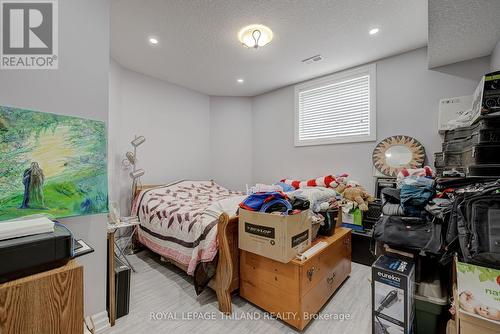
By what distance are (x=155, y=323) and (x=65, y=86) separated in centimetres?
188

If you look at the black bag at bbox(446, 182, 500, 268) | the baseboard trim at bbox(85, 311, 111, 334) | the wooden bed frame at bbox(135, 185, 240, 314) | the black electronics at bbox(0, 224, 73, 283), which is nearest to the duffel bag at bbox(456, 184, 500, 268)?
the black bag at bbox(446, 182, 500, 268)

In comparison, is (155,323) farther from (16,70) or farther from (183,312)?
(16,70)

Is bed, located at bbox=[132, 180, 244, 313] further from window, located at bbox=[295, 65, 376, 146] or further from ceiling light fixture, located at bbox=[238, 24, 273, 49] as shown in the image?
window, located at bbox=[295, 65, 376, 146]

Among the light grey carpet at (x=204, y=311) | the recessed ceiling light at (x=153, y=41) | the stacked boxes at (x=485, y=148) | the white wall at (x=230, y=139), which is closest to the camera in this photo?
the stacked boxes at (x=485, y=148)

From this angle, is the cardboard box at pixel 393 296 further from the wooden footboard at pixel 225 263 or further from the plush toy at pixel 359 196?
the plush toy at pixel 359 196

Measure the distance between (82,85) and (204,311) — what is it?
6.62ft

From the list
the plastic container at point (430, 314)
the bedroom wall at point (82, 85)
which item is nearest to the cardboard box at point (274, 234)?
the plastic container at point (430, 314)

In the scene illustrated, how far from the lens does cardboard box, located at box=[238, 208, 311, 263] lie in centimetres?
148

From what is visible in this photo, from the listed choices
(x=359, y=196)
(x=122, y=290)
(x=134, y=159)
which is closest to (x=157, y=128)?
(x=134, y=159)

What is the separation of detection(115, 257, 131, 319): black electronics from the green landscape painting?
22.3 inches

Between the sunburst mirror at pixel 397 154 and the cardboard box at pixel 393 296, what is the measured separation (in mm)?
1723

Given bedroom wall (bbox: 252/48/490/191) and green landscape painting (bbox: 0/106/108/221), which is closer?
green landscape painting (bbox: 0/106/108/221)

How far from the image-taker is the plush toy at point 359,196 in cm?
266

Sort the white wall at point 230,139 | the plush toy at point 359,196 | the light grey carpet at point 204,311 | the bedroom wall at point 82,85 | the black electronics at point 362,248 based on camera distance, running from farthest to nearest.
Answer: the white wall at point 230,139
the plush toy at point 359,196
the black electronics at point 362,248
the light grey carpet at point 204,311
the bedroom wall at point 82,85
